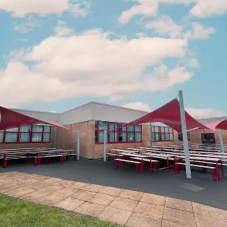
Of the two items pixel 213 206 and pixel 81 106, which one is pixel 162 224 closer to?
pixel 213 206

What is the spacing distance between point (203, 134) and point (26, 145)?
63.9 feet

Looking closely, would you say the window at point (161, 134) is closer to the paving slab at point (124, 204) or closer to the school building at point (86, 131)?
the school building at point (86, 131)

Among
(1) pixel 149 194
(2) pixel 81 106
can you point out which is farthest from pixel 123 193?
(2) pixel 81 106

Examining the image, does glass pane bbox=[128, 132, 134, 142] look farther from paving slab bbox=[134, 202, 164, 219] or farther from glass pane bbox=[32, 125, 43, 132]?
paving slab bbox=[134, 202, 164, 219]

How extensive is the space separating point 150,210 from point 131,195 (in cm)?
86

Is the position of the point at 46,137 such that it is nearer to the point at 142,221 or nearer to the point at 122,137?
the point at 122,137

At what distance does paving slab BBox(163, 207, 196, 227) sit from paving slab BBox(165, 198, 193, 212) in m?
0.16

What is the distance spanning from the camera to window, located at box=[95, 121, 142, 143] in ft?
36.7

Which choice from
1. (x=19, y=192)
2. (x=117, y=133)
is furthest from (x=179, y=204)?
(x=117, y=133)

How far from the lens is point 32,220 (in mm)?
2650

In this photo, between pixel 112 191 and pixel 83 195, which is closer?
pixel 83 195

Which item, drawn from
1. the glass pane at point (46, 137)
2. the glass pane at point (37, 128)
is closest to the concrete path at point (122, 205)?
the glass pane at point (37, 128)

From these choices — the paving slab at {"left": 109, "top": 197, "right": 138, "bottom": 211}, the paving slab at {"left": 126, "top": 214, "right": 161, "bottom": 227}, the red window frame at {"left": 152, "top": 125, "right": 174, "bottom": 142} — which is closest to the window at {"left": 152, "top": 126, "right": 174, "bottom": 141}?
the red window frame at {"left": 152, "top": 125, "right": 174, "bottom": 142}

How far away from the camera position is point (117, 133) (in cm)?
1253
